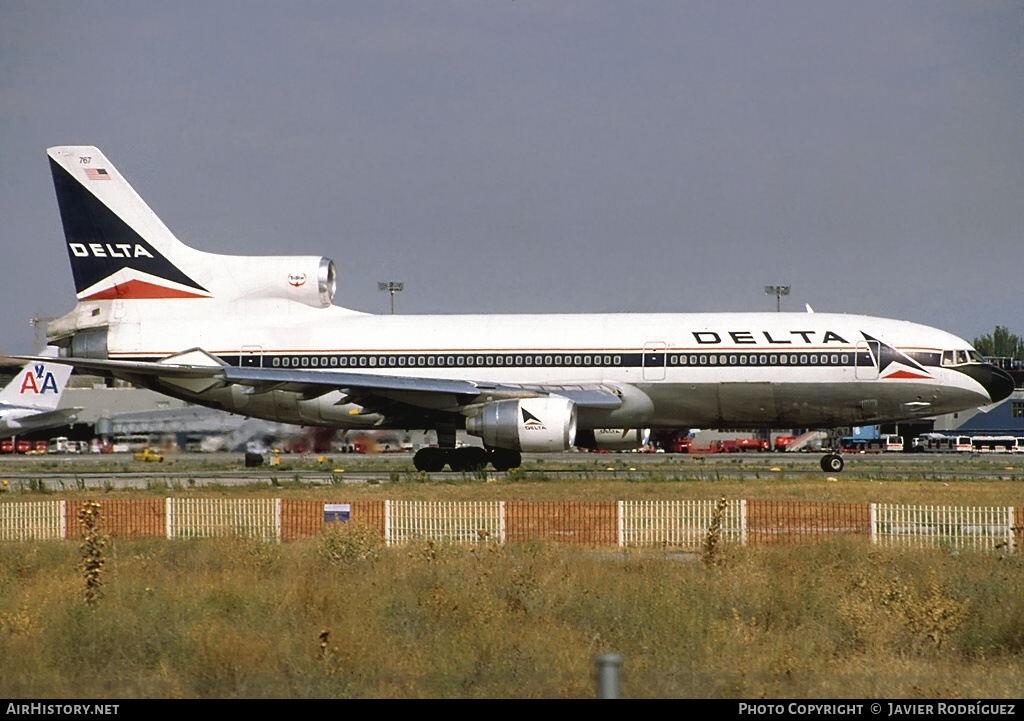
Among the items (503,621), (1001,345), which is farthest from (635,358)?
(1001,345)

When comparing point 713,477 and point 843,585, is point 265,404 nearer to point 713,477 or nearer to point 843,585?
point 713,477

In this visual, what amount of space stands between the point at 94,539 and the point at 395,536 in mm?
5904

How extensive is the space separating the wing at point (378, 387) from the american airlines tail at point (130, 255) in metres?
3.06

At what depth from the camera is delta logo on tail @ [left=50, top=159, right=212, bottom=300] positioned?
38.8 meters

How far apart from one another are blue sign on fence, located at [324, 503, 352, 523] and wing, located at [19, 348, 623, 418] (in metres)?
13.9

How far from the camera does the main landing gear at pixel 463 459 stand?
36500mm

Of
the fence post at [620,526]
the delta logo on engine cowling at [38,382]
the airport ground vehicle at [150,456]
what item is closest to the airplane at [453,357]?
the airport ground vehicle at [150,456]

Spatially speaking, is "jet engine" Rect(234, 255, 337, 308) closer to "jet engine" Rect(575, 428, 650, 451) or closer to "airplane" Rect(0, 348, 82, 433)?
"jet engine" Rect(575, 428, 650, 451)

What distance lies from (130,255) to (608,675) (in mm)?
35554

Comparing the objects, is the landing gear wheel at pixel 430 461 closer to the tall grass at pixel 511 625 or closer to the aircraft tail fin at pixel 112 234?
the aircraft tail fin at pixel 112 234

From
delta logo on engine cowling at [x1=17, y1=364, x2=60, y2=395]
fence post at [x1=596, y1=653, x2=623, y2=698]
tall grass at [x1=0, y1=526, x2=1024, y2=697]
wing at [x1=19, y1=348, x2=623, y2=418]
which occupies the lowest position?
tall grass at [x1=0, y1=526, x2=1024, y2=697]

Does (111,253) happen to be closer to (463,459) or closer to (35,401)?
(463,459)

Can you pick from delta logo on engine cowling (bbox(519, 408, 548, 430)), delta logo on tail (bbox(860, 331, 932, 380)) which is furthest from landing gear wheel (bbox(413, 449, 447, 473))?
delta logo on tail (bbox(860, 331, 932, 380))

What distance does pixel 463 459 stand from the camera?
36750mm
